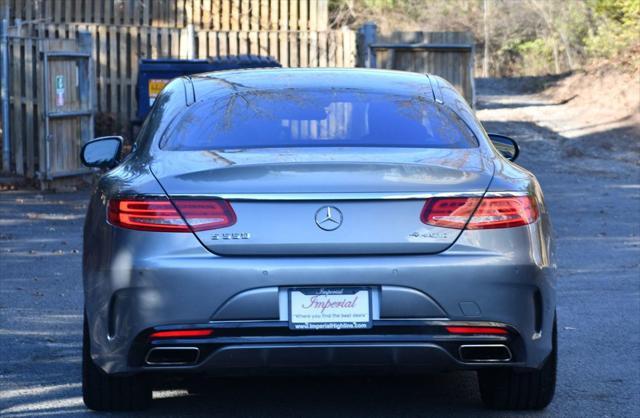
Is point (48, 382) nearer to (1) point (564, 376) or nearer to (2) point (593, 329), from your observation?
(1) point (564, 376)

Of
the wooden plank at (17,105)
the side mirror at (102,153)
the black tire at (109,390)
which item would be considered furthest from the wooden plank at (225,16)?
the black tire at (109,390)

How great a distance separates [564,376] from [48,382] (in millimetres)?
2670

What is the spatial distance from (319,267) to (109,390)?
134 cm

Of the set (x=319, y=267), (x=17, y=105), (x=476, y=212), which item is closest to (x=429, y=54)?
(x=17, y=105)

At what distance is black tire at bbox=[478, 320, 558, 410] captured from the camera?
5.72 metres

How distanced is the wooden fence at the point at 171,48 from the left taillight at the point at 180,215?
14800 mm

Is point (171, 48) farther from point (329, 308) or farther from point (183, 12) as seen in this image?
point (329, 308)

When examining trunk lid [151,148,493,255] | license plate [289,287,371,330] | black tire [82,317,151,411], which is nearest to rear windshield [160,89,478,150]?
trunk lid [151,148,493,255]

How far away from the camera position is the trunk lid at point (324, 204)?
502cm

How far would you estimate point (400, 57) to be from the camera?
746 inches

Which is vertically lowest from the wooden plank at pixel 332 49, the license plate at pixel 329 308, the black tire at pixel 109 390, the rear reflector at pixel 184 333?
the black tire at pixel 109 390

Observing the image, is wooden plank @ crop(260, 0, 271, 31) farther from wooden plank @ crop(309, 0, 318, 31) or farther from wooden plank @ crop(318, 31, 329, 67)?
wooden plank @ crop(318, 31, 329, 67)

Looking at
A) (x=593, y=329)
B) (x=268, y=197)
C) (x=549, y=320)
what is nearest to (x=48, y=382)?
(x=268, y=197)

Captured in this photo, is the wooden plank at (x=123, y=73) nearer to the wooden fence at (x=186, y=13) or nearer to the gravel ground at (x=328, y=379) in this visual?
the wooden fence at (x=186, y=13)
